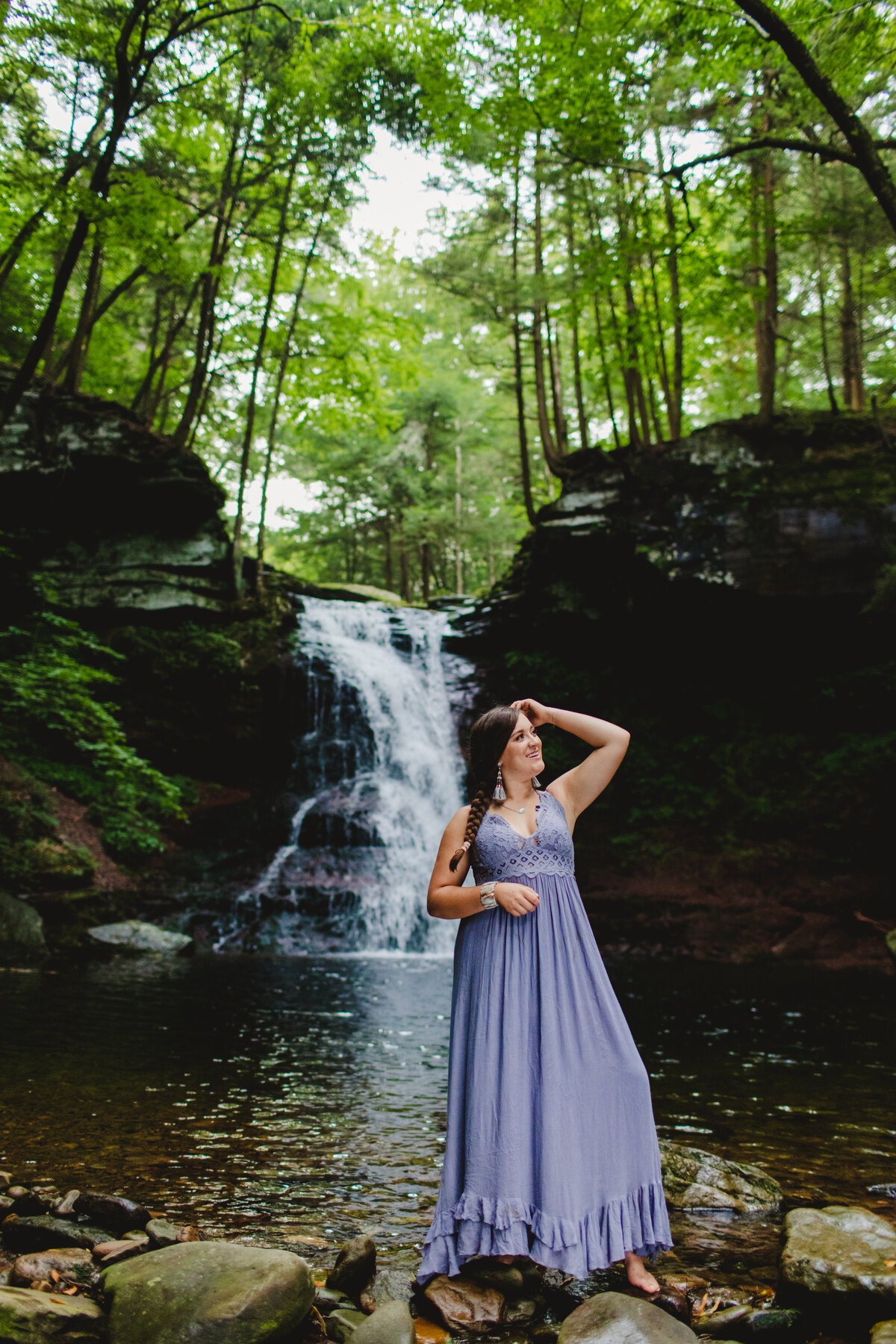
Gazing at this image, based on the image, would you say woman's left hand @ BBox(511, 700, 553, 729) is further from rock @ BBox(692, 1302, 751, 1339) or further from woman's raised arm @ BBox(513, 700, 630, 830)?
rock @ BBox(692, 1302, 751, 1339)

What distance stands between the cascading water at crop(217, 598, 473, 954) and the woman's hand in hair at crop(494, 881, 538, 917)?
10.5 meters

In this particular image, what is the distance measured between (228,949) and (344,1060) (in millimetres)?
6637

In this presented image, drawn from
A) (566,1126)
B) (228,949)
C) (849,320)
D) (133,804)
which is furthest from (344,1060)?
(849,320)

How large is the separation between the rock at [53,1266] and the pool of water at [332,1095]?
0.54 metres

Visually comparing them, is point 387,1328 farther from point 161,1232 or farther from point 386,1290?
point 161,1232

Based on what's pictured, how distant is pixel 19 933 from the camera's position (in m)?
10.0

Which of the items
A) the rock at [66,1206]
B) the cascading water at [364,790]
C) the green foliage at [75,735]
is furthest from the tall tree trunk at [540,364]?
the rock at [66,1206]

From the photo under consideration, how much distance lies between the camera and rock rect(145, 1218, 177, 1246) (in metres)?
2.81

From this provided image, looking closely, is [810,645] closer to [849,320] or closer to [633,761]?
[633,761]

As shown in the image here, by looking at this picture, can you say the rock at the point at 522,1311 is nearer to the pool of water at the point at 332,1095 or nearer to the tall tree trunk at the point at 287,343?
the pool of water at the point at 332,1095

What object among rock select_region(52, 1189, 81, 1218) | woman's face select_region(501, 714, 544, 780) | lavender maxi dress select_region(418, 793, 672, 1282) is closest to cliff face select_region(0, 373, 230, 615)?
rock select_region(52, 1189, 81, 1218)

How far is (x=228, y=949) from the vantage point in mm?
12219

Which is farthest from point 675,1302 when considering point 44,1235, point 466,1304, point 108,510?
point 108,510

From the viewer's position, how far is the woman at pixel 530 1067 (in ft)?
8.27
